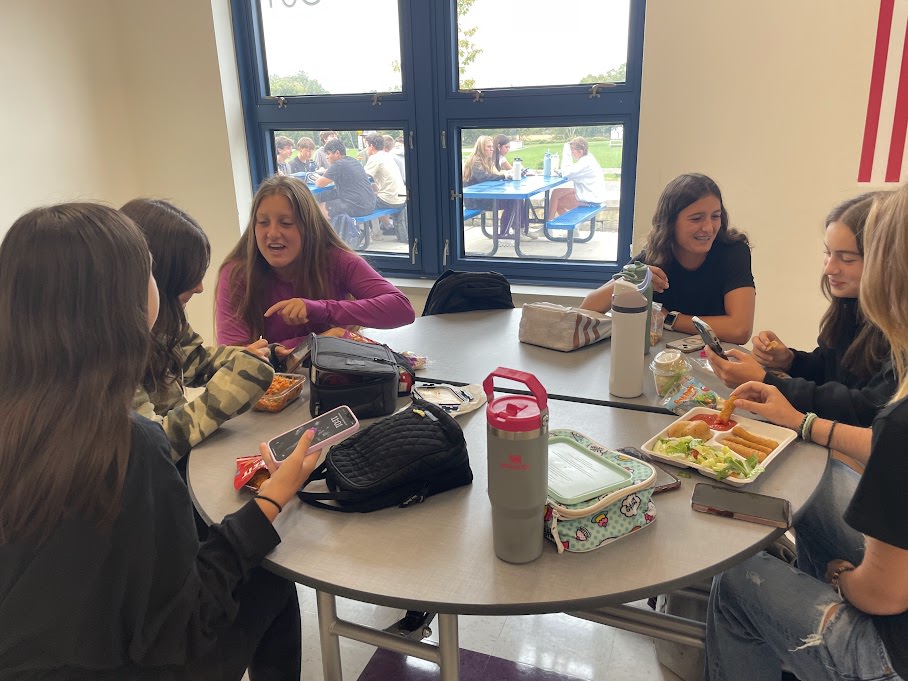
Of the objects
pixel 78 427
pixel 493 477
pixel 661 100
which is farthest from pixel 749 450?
pixel 661 100

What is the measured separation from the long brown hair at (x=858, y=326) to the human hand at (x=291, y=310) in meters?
1.34

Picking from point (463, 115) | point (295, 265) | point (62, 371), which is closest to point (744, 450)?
point (62, 371)

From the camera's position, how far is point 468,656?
1797mm

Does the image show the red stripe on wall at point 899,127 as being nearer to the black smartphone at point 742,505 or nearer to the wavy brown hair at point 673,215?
the wavy brown hair at point 673,215

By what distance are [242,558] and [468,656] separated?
98 centimetres

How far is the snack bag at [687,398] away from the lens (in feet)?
4.79

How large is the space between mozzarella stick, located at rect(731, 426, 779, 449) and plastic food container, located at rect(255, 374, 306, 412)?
0.95 metres

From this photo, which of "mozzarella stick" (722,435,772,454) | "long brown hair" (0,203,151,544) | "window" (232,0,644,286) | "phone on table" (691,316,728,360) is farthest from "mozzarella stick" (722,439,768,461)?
"window" (232,0,644,286)

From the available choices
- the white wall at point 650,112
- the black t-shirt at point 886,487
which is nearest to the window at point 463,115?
the white wall at point 650,112

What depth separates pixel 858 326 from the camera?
5.21 feet

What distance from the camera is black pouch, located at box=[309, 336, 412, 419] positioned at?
4.69 feet

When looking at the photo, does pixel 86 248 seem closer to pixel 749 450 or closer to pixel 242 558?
pixel 242 558

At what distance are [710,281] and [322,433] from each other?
145 cm

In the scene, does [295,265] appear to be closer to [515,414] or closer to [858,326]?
[515,414]
